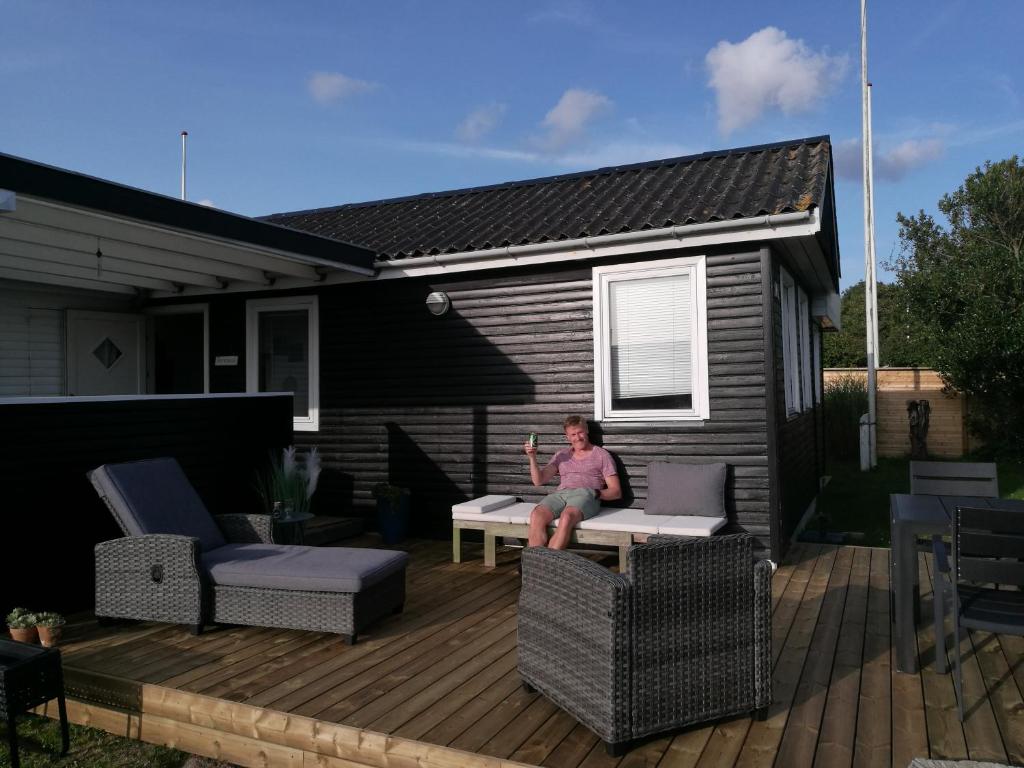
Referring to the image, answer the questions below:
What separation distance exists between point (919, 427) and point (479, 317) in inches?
369

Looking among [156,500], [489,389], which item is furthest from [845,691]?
[489,389]

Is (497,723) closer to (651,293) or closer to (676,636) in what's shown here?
(676,636)

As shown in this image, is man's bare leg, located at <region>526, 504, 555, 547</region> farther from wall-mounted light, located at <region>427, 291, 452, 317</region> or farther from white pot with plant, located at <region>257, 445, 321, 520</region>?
wall-mounted light, located at <region>427, 291, 452, 317</region>

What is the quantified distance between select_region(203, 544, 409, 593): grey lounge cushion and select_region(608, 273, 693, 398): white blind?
8.06 feet

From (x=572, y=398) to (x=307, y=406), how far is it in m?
2.73

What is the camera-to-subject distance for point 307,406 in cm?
722

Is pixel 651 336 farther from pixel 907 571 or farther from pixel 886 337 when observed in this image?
pixel 886 337

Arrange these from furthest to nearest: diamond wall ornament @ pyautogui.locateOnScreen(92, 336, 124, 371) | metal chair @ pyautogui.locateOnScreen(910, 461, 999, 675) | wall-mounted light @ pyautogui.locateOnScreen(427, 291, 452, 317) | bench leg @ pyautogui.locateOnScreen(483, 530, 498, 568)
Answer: diamond wall ornament @ pyautogui.locateOnScreen(92, 336, 124, 371), wall-mounted light @ pyautogui.locateOnScreen(427, 291, 452, 317), bench leg @ pyautogui.locateOnScreen(483, 530, 498, 568), metal chair @ pyautogui.locateOnScreen(910, 461, 999, 675)

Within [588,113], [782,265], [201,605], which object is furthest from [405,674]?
[588,113]

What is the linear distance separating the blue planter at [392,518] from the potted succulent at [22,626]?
292 centimetres

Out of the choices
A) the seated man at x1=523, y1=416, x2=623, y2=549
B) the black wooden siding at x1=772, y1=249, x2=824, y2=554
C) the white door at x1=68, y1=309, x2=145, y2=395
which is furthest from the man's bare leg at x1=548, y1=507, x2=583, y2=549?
the white door at x1=68, y1=309, x2=145, y2=395

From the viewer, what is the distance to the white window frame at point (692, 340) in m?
5.52

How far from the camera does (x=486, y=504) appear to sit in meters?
5.67

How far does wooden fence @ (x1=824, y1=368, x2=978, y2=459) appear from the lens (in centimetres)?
1286
